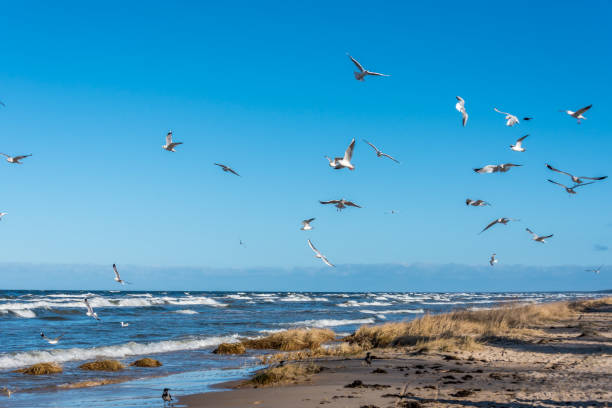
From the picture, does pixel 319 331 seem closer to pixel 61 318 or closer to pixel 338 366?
pixel 338 366

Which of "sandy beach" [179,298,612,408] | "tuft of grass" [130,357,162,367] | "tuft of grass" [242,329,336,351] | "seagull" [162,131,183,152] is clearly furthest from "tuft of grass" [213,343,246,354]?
"seagull" [162,131,183,152]

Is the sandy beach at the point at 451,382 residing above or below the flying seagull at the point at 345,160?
below

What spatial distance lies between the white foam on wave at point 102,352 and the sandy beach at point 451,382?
7.78 metres

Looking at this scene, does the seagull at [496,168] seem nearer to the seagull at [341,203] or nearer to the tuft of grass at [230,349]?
the seagull at [341,203]

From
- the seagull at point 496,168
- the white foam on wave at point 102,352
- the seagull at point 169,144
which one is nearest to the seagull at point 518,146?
the seagull at point 496,168

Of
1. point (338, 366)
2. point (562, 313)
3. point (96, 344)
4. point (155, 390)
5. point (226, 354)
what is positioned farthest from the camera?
point (562, 313)

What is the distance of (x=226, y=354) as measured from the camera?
816 inches

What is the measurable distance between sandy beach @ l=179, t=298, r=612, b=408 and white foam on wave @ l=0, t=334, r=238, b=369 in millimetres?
7783

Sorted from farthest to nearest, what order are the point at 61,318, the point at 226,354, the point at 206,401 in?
the point at 61,318, the point at 226,354, the point at 206,401

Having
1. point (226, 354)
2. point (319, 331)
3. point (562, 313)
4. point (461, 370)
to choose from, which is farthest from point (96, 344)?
point (562, 313)

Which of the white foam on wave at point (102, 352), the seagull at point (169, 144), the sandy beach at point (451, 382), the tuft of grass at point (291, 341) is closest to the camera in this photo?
the sandy beach at point (451, 382)

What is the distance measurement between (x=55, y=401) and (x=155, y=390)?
2013mm

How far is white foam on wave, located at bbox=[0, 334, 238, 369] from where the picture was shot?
709 inches

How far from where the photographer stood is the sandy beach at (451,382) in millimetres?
9766
